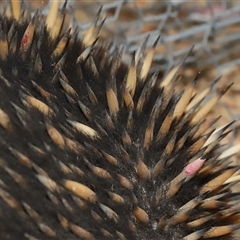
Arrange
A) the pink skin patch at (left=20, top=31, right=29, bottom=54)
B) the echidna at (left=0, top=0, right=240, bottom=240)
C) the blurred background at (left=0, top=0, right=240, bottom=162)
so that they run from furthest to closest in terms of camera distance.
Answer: the blurred background at (left=0, top=0, right=240, bottom=162)
the pink skin patch at (left=20, top=31, right=29, bottom=54)
the echidna at (left=0, top=0, right=240, bottom=240)

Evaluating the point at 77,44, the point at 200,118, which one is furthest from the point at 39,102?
the point at 200,118

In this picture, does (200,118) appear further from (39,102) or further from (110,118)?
(39,102)

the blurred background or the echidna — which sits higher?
the blurred background

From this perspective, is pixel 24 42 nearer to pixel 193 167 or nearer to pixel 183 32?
pixel 193 167

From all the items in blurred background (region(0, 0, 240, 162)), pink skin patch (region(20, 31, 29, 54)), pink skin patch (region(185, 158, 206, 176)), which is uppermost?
blurred background (region(0, 0, 240, 162))

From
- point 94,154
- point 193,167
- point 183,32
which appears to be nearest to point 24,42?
point 94,154

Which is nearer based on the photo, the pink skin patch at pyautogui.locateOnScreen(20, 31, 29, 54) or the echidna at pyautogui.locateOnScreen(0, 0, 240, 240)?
the echidna at pyautogui.locateOnScreen(0, 0, 240, 240)

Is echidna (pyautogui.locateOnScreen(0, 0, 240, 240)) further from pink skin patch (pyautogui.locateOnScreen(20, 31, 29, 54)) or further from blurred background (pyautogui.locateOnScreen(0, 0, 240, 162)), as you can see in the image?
blurred background (pyautogui.locateOnScreen(0, 0, 240, 162))

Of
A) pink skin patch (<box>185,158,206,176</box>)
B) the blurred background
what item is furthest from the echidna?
the blurred background
